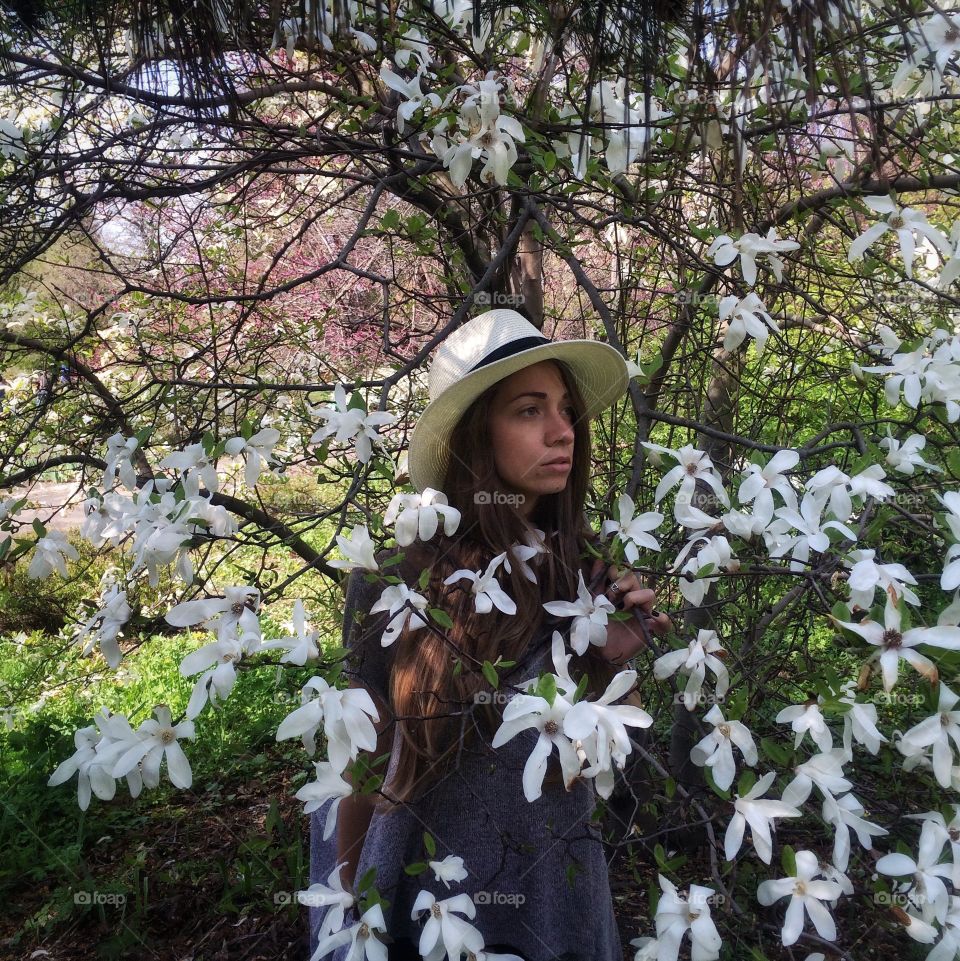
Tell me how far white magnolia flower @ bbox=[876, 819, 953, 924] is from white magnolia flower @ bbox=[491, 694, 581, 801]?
424mm

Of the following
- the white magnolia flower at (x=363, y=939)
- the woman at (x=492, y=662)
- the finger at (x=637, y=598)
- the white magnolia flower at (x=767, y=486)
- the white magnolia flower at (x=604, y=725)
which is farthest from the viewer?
the woman at (x=492, y=662)

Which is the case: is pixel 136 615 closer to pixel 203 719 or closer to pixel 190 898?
pixel 190 898

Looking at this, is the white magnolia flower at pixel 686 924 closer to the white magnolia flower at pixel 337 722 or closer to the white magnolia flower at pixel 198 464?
the white magnolia flower at pixel 337 722

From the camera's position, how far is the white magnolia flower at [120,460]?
1.44 m

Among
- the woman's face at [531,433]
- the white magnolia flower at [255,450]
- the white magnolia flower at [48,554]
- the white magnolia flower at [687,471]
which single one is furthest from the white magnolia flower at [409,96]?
the white magnolia flower at [48,554]

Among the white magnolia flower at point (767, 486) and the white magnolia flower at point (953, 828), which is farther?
the white magnolia flower at point (767, 486)

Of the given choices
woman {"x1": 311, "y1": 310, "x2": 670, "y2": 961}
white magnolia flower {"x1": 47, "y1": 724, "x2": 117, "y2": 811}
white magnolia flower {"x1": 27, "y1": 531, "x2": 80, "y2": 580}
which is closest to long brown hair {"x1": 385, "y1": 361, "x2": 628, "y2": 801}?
woman {"x1": 311, "y1": 310, "x2": 670, "y2": 961}

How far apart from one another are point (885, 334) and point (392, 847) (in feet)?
4.14

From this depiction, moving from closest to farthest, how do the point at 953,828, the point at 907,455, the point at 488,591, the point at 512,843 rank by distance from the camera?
the point at 953,828 < the point at 488,591 < the point at 907,455 < the point at 512,843

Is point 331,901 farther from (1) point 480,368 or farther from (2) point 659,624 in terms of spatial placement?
(1) point 480,368

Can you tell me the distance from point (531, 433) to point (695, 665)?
Answer: 1.67ft

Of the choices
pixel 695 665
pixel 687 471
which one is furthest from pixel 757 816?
pixel 687 471

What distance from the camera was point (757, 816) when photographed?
0.98m

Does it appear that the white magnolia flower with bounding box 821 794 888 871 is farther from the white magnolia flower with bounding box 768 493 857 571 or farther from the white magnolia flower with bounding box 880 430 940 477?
the white magnolia flower with bounding box 880 430 940 477
